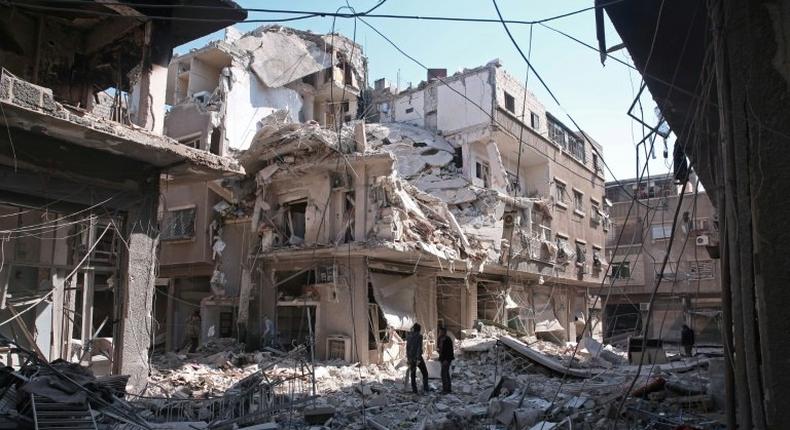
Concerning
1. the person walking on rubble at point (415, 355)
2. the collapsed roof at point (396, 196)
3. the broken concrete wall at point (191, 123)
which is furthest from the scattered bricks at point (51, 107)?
the broken concrete wall at point (191, 123)

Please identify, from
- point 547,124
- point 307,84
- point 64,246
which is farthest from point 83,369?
point 547,124

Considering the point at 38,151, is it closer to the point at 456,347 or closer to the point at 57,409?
the point at 57,409

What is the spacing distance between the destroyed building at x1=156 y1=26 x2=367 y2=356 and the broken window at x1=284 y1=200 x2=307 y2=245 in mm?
1227

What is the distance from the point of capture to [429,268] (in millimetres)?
19734

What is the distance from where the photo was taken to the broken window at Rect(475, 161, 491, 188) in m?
24.9

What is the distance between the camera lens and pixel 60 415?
616 centimetres

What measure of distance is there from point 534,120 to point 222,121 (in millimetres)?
15013

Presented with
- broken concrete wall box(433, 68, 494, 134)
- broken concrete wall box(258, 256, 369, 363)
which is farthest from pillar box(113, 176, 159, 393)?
broken concrete wall box(433, 68, 494, 134)

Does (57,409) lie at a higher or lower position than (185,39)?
lower

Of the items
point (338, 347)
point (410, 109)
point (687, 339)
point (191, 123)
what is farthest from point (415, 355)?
point (410, 109)

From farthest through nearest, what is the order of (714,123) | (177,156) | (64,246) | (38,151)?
1. (64,246)
2. (177,156)
3. (38,151)
4. (714,123)

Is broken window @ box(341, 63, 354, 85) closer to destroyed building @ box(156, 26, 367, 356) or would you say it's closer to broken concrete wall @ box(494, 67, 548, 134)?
destroyed building @ box(156, 26, 367, 356)

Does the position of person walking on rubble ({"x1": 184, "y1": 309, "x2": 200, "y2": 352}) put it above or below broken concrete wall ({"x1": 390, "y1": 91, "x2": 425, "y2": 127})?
below

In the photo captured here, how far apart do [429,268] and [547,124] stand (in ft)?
44.8
